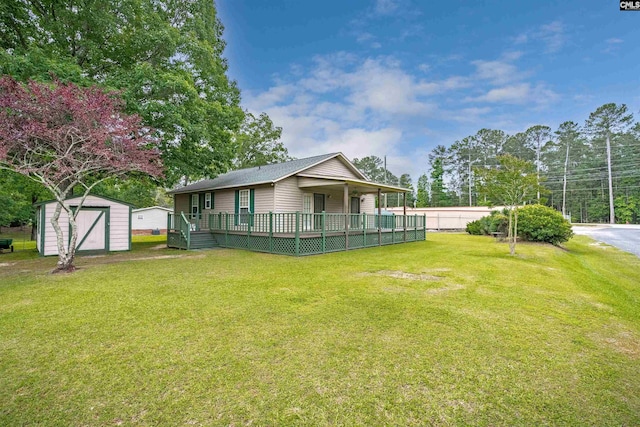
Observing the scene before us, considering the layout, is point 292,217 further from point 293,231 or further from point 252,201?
point 252,201

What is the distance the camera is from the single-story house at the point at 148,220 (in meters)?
26.5

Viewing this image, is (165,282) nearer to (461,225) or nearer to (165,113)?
(165,113)

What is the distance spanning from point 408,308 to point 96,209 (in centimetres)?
1220

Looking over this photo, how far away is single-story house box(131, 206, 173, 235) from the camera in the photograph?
26.5 meters

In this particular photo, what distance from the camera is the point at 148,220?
1064 inches

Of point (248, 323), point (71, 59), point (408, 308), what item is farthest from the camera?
point (71, 59)

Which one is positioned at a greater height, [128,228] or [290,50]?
[290,50]

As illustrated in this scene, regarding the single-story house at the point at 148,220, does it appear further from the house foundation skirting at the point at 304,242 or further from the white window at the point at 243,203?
the house foundation skirting at the point at 304,242

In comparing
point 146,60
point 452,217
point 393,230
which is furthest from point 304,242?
→ point 452,217

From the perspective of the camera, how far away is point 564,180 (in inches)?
1890

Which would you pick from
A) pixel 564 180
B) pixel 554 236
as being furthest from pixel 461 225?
pixel 564 180

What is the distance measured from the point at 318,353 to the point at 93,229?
12.1 meters

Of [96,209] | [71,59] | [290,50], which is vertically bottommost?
[96,209]

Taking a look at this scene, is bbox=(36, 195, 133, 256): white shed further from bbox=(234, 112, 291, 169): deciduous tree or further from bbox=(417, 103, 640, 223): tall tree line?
bbox=(417, 103, 640, 223): tall tree line
